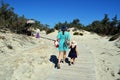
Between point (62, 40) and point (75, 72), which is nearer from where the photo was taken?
point (75, 72)

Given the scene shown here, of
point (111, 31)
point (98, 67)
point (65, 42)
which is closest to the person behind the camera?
point (65, 42)

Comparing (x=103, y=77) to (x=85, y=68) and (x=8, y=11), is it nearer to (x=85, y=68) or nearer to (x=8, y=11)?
(x=85, y=68)

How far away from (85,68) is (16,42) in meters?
9.10

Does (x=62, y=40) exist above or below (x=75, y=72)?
above

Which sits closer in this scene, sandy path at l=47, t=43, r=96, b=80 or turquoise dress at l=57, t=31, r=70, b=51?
sandy path at l=47, t=43, r=96, b=80

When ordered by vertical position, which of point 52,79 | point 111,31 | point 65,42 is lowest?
point 52,79

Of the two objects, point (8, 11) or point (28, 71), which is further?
point (8, 11)

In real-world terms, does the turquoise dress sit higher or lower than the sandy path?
higher

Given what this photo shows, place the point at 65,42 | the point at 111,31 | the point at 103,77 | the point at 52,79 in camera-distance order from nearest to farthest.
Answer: the point at 52,79 → the point at 103,77 → the point at 65,42 → the point at 111,31

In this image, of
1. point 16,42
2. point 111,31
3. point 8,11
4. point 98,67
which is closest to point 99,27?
point 111,31

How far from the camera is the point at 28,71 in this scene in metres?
10.3

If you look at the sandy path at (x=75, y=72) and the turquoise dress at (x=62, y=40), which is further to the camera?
the turquoise dress at (x=62, y=40)

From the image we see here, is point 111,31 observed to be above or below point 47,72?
above

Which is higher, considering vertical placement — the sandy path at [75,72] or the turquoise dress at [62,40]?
the turquoise dress at [62,40]
